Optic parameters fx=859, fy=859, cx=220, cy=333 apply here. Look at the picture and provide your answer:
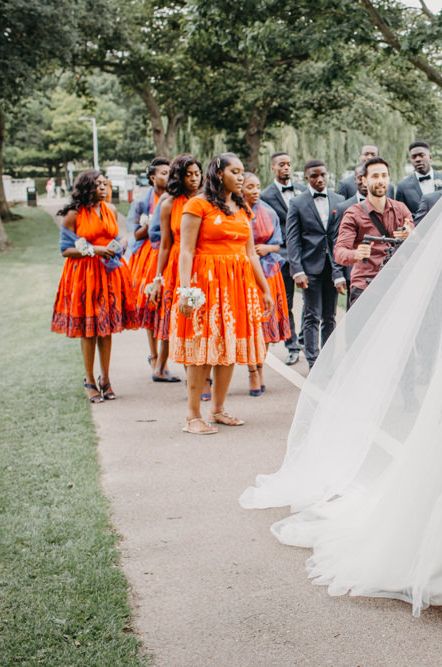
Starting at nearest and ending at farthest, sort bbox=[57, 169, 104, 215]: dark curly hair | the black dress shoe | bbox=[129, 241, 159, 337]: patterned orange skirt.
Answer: bbox=[57, 169, 104, 215]: dark curly hair < bbox=[129, 241, 159, 337]: patterned orange skirt < the black dress shoe

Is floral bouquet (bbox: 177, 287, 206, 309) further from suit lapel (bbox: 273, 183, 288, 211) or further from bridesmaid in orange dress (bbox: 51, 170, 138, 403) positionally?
suit lapel (bbox: 273, 183, 288, 211)

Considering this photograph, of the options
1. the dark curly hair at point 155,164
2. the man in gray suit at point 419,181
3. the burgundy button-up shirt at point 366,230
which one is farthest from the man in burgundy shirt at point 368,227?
the dark curly hair at point 155,164

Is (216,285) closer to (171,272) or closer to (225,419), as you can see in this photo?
(225,419)

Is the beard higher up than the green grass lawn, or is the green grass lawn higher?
the beard

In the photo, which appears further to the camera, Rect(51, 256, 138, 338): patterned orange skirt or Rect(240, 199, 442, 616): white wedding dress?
Rect(51, 256, 138, 338): patterned orange skirt

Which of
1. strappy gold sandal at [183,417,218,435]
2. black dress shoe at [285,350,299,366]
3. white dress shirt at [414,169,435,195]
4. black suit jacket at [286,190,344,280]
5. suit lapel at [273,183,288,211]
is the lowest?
black dress shoe at [285,350,299,366]

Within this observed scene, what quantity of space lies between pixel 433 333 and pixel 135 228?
5447 mm

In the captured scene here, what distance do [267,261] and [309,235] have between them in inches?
26.0

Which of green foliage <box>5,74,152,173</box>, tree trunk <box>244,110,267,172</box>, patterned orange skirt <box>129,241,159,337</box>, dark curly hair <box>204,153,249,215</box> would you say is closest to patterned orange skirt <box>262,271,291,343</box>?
patterned orange skirt <box>129,241,159,337</box>

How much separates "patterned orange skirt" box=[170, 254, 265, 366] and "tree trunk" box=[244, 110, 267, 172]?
1008 inches

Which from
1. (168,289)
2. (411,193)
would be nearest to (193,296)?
(168,289)

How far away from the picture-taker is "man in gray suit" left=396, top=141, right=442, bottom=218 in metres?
8.59

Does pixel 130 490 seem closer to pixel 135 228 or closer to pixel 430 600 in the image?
pixel 430 600

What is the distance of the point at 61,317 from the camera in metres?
7.78
